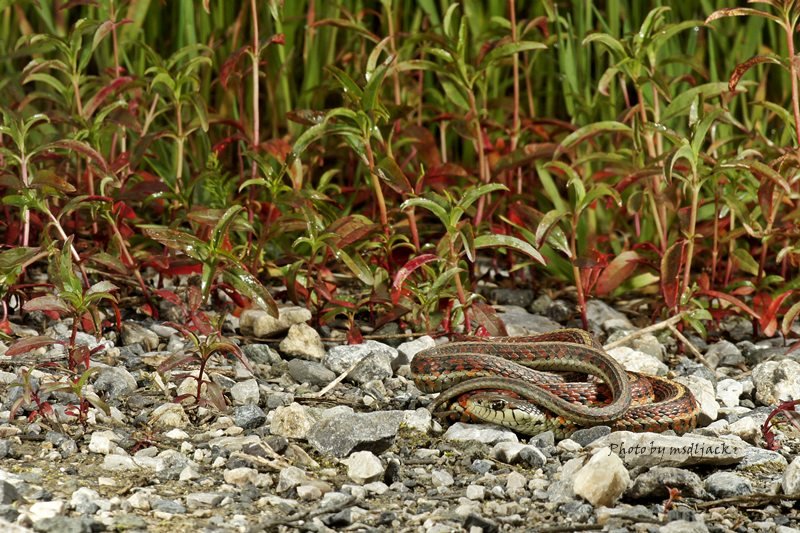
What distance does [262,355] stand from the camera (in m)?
4.32

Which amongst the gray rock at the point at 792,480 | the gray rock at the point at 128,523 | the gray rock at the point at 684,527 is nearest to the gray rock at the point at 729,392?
the gray rock at the point at 792,480

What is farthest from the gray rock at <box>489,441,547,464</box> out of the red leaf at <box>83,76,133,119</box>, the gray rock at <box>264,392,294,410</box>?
the red leaf at <box>83,76,133,119</box>

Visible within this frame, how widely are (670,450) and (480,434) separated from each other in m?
0.60

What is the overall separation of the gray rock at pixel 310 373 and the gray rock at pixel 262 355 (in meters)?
0.11

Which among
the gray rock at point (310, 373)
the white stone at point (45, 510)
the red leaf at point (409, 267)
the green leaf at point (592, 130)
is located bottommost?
the gray rock at point (310, 373)

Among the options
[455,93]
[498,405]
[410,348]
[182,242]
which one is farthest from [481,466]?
[455,93]

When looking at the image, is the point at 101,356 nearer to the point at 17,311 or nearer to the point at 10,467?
the point at 17,311

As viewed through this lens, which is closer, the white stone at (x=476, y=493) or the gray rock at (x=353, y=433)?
the white stone at (x=476, y=493)

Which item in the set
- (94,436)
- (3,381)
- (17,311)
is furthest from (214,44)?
(94,436)

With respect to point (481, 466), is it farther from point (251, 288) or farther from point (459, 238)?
point (459, 238)

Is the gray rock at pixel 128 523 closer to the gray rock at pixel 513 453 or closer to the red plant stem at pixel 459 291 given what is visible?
the gray rock at pixel 513 453

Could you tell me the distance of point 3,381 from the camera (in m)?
3.80

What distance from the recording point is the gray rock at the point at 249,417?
364 centimetres

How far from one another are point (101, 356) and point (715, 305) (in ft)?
8.57
